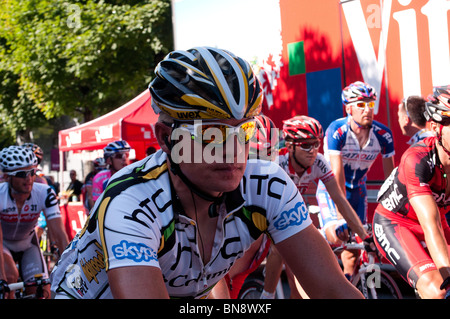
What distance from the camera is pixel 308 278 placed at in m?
2.32

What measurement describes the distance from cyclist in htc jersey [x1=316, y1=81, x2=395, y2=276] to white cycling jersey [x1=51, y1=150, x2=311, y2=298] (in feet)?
15.7

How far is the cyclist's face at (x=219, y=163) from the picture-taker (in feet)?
7.06

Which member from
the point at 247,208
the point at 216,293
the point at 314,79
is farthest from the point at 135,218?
the point at 314,79

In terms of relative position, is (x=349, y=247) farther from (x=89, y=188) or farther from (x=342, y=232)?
(x=89, y=188)

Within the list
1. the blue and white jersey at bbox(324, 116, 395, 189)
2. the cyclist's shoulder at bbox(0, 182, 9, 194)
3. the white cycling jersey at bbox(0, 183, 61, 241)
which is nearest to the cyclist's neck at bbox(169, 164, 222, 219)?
the white cycling jersey at bbox(0, 183, 61, 241)

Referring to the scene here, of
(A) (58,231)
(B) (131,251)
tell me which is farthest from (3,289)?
(B) (131,251)

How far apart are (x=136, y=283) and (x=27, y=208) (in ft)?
16.5

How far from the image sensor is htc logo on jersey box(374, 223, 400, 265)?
14.4 ft

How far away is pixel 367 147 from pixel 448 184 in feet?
11.9

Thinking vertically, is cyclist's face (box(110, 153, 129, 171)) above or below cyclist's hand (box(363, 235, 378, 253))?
above

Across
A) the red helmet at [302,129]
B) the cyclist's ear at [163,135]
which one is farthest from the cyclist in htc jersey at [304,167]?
the cyclist's ear at [163,135]

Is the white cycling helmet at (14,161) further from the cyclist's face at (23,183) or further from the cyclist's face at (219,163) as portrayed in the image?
the cyclist's face at (219,163)

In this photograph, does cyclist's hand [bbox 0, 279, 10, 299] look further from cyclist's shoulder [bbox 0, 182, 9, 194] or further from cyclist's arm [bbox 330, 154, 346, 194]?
cyclist's arm [bbox 330, 154, 346, 194]
